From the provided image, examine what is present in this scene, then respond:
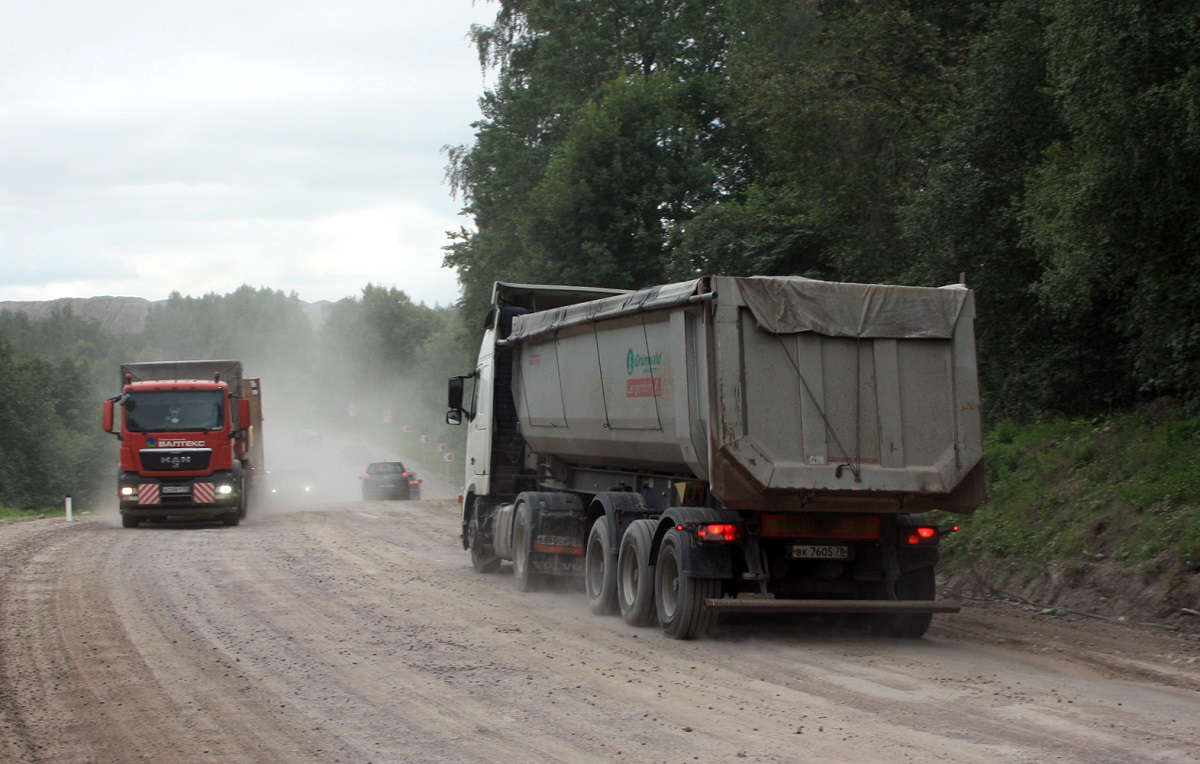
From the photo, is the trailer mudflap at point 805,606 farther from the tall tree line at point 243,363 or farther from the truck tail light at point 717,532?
the tall tree line at point 243,363

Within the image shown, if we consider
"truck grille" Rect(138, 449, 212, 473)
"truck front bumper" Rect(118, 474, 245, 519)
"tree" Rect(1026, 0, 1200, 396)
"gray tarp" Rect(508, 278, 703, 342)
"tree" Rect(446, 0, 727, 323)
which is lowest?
"truck front bumper" Rect(118, 474, 245, 519)

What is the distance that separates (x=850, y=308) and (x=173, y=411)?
60.4 feet

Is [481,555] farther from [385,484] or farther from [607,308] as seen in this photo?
[385,484]

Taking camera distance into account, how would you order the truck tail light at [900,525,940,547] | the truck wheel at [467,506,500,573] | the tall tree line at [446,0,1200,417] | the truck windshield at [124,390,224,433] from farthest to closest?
1. the truck windshield at [124,390,224,433]
2. the truck wheel at [467,506,500,573]
3. the tall tree line at [446,0,1200,417]
4. the truck tail light at [900,525,940,547]

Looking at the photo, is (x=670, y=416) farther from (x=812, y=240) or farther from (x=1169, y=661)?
(x=812, y=240)

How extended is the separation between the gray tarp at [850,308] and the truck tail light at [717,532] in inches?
69.2

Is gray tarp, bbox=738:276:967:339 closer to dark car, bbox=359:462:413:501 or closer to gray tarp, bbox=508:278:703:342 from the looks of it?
gray tarp, bbox=508:278:703:342

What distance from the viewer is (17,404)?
77.5 metres

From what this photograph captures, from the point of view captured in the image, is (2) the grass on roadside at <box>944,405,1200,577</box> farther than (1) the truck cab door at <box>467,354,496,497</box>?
No

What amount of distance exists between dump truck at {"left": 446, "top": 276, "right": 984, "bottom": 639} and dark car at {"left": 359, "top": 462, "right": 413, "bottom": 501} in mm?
32268

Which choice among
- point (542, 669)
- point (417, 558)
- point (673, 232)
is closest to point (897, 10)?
point (673, 232)

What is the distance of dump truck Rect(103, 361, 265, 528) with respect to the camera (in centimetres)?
2489

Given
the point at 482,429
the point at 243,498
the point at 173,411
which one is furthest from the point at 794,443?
the point at 243,498

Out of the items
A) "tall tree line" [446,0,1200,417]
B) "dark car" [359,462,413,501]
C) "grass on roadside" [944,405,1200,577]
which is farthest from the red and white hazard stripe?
"dark car" [359,462,413,501]
